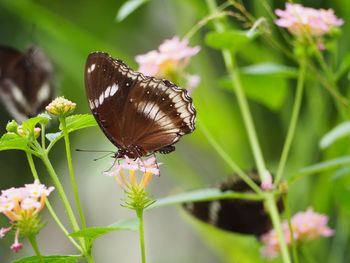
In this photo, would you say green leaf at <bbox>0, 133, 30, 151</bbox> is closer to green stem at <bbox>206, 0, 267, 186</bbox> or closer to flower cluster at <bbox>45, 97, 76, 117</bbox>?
flower cluster at <bbox>45, 97, 76, 117</bbox>

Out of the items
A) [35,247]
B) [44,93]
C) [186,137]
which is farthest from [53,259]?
[186,137]

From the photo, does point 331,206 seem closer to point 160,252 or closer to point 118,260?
point 160,252

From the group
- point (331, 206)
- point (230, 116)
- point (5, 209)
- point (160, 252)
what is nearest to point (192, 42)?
point (230, 116)

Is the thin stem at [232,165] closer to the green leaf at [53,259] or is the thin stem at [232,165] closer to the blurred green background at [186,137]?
the blurred green background at [186,137]

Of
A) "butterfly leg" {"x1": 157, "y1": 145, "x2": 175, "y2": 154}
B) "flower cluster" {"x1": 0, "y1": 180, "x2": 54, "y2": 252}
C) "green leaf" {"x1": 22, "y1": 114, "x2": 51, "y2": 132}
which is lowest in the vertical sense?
"flower cluster" {"x1": 0, "y1": 180, "x2": 54, "y2": 252}

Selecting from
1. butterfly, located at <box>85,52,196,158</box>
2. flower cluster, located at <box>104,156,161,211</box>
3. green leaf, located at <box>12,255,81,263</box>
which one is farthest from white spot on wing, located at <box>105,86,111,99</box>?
green leaf, located at <box>12,255,81,263</box>
